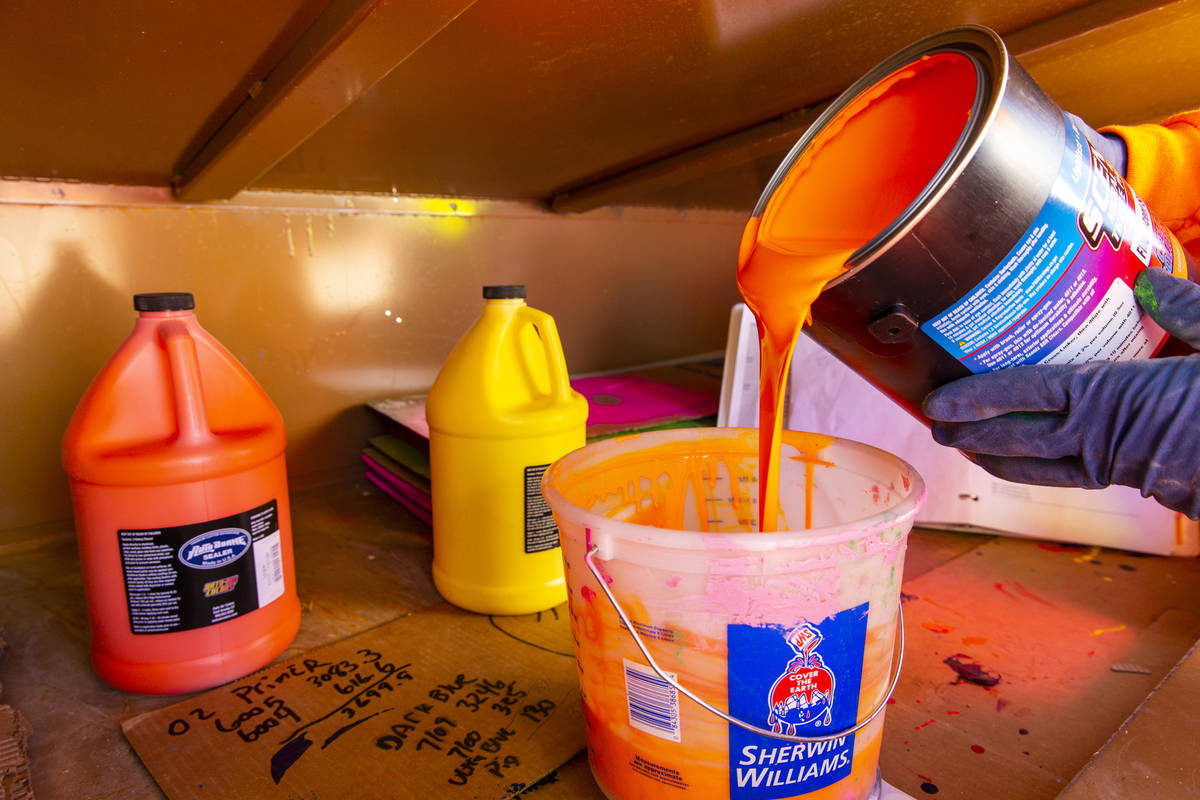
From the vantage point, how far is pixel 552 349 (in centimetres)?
105

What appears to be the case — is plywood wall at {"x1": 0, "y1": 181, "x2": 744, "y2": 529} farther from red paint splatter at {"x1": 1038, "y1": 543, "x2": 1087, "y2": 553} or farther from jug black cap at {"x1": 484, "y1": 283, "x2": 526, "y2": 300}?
red paint splatter at {"x1": 1038, "y1": 543, "x2": 1087, "y2": 553}

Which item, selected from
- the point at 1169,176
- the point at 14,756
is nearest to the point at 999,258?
the point at 1169,176

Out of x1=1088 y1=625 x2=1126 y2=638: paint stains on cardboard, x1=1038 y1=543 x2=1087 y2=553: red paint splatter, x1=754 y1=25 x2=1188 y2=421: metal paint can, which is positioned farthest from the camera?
x1=1038 y1=543 x2=1087 y2=553: red paint splatter

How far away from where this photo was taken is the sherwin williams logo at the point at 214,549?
852 mm

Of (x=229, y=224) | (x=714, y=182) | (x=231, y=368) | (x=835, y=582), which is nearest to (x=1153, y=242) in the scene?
(x=835, y=582)

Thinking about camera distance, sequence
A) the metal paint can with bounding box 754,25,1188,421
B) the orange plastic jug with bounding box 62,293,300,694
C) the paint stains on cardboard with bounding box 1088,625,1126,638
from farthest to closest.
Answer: the paint stains on cardboard with bounding box 1088,625,1126,638, the orange plastic jug with bounding box 62,293,300,694, the metal paint can with bounding box 754,25,1188,421

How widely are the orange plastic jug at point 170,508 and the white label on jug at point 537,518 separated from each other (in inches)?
13.6

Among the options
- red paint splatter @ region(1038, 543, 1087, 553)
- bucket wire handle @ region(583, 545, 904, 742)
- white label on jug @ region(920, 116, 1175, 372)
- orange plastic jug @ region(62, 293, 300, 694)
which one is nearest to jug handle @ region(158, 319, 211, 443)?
orange plastic jug @ region(62, 293, 300, 694)

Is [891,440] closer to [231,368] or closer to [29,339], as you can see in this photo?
[231,368]

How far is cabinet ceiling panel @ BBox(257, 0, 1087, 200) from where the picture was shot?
89 cm

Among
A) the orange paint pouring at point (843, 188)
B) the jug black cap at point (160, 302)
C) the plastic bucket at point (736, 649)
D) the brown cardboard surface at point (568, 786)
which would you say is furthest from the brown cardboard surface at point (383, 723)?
the jug black cap at point (160, 302)

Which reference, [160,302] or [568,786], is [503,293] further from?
[568,786]

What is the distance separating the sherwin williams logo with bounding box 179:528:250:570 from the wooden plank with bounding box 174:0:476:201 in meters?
0.53

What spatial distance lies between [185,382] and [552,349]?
0.47 meters
